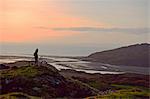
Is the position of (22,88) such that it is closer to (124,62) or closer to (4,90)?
(4,90)

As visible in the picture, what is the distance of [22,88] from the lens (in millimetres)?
38562

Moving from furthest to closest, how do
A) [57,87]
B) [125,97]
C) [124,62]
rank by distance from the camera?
1. [124,62]
2. [57,87]
3. [125,97]

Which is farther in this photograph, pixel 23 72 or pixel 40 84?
pixel 23 72

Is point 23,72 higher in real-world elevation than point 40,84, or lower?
higher

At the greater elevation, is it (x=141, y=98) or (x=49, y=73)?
(x=49, y=73)

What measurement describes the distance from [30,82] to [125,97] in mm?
11699

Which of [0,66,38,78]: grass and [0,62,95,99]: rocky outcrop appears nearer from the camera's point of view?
[0,62,95,99]: rocky outcrop

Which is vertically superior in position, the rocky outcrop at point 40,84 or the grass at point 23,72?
the grass at point 23,72

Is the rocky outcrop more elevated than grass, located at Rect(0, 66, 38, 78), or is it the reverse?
grass, located at Rect(0, 66, 38, 78)

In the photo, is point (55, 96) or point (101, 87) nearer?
point (55, 96)

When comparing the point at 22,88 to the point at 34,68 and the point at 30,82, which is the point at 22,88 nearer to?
the point at 30,82

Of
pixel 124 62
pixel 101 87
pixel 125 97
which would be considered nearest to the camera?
pixel 125 97

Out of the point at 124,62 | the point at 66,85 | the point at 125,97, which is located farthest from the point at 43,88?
the point at 124,62

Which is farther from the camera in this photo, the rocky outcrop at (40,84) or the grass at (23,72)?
the grass at (23,72)
